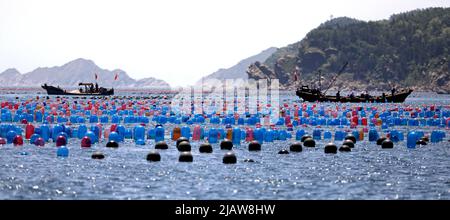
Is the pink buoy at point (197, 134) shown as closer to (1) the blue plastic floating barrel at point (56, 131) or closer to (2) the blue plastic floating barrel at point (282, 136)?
(2) the blue plastic floating barrel at point (282, 136)

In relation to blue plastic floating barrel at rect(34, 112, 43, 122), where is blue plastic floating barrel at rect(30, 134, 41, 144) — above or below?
above

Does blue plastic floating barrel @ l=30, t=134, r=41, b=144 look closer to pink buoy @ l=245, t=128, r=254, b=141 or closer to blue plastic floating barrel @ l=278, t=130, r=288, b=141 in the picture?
pink buoy @ l=245, t=128, r=254, b=141

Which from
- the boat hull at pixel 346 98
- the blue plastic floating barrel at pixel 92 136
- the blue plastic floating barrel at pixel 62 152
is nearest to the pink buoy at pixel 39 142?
the blue plastic floating barrel at pixel 92 136

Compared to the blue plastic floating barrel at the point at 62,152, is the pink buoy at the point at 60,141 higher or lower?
higher

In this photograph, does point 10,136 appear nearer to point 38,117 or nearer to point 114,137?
point 114,137

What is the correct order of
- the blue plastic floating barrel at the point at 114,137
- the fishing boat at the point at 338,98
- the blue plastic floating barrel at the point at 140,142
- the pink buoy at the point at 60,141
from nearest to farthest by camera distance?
the pink buoy at the point at 60,141 → the blue plastic floating barrel at the point at 114,137 → the blue plastic floating barrel at the point at 140,142 → the fishing boat at the point at 338,98

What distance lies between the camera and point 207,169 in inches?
1564

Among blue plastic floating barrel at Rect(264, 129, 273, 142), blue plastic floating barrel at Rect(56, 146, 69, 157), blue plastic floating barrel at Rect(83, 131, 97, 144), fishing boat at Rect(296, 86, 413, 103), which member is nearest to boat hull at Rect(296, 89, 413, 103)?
fishing boat at Rect(296, 86, 413, 103)

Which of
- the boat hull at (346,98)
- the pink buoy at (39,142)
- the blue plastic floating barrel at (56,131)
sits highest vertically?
the blue plastic floating barrel at (56,131)

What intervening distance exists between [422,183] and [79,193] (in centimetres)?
1465

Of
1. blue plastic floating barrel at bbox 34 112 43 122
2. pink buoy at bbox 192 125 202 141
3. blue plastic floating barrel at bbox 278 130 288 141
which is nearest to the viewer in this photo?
pink buoy at bbox 192 125 202 141

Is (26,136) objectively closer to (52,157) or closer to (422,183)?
(52,157)
